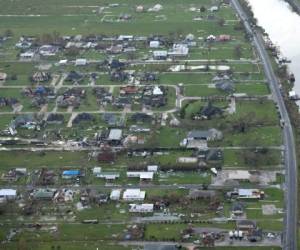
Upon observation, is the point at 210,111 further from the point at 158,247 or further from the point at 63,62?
the point at 63,62

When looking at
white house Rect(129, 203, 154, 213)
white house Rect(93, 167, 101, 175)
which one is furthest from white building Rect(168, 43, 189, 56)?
white house Rect(129, 203, 154, 213)

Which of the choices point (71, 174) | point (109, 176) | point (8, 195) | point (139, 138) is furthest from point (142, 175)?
point (8, 195)

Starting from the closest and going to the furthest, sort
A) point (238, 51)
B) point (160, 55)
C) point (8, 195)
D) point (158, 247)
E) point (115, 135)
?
point (158, 247), point (8, 195), point (115, 135), point (160, 55), point (238, 51)

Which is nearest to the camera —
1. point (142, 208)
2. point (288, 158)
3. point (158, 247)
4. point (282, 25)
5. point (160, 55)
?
point (158, 247)

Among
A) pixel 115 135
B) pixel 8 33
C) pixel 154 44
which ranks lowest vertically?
pixel 8 33

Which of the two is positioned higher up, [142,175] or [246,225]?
[246,225]

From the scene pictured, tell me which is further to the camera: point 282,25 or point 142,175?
point 282,25

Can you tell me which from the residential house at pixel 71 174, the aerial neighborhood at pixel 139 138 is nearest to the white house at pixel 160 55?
the aerial neighborhood at pixel 139 138

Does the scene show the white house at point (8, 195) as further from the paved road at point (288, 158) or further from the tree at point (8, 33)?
the tree at point (8, 33)
